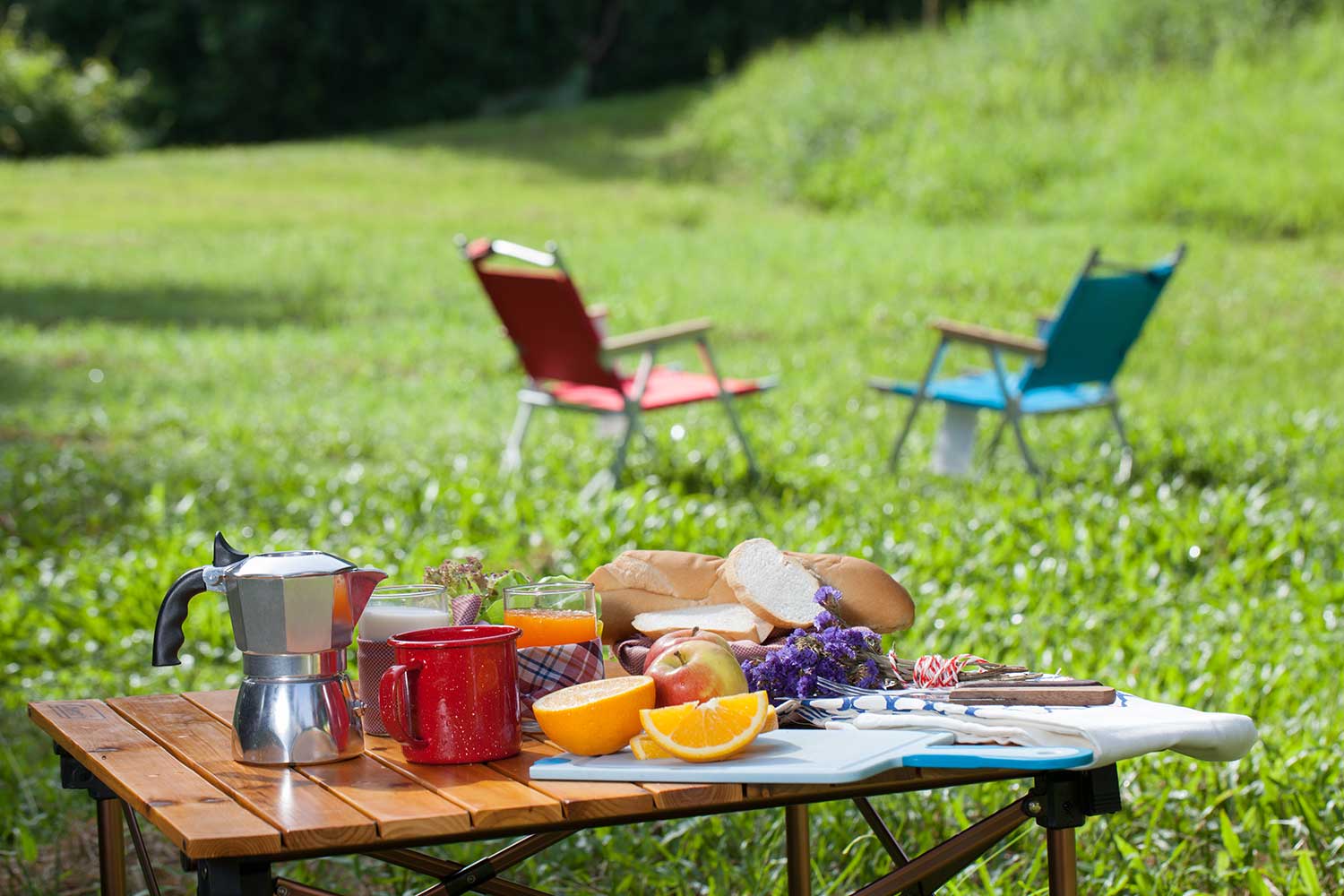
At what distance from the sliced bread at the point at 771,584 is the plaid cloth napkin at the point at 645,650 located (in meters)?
0.04

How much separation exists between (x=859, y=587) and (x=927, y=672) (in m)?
0.18

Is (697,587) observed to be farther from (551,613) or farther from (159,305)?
(159,305)

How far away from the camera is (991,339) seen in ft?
21.0

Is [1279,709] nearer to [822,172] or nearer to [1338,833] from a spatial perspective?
[1338,833]

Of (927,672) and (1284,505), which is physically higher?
(927,672)

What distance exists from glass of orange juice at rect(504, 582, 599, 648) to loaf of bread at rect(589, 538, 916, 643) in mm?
150

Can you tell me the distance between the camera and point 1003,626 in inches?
182

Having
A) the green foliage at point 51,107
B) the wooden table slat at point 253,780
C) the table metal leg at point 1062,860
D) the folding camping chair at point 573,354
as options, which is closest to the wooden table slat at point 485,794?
the wooden table slat at point 253,780

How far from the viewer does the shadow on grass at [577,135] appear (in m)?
22.1

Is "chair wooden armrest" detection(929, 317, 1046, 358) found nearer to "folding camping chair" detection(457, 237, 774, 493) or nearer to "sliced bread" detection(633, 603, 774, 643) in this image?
"folding camping chair" detection(457, 237, 774, 493)

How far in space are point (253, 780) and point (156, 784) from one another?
11 centimetres

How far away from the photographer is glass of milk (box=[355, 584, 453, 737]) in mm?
1982

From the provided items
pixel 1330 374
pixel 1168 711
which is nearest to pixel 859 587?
pixel 1168 711

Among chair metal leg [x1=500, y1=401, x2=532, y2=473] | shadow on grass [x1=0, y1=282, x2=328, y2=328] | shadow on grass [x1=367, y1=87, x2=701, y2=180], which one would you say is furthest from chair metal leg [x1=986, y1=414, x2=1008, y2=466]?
shadow on grass [x1=367, y1=87, x2=701, y2=180]
